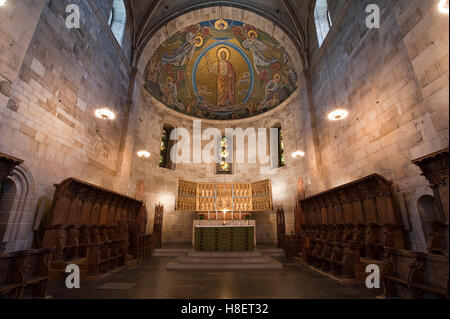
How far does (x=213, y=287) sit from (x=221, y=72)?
15.7 metres

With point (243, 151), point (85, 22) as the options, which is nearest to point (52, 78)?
point (85, 22)

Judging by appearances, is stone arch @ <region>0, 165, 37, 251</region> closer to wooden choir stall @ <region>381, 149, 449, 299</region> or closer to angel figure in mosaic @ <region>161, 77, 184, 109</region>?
wooden choir stall @ <region>381, 149, 449, 299</region>

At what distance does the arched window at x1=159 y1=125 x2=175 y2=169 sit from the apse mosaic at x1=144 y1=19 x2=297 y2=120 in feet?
5.88

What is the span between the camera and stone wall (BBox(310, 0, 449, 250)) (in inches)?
187

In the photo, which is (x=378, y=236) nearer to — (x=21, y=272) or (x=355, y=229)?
(x=355, y=229)

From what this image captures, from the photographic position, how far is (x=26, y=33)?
536 centimetres

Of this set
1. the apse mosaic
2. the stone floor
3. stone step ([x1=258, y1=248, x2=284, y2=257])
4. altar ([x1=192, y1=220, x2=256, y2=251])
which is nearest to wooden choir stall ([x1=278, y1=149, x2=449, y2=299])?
the stone floor

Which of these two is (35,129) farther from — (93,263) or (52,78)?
(93,263)

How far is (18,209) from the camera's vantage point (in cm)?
558

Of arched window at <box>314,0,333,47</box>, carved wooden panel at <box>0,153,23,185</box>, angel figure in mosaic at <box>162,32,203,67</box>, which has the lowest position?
carved wooden panel at <box>0,153,23,185</box>

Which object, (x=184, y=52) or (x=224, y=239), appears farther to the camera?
(x=184, y=52)

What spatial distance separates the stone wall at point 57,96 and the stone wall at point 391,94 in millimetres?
9556

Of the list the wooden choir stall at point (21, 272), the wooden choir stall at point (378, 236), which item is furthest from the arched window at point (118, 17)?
the wooden choir stall at point (378, 236)

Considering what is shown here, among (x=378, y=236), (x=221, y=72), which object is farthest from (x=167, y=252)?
(x=221, y=72)
